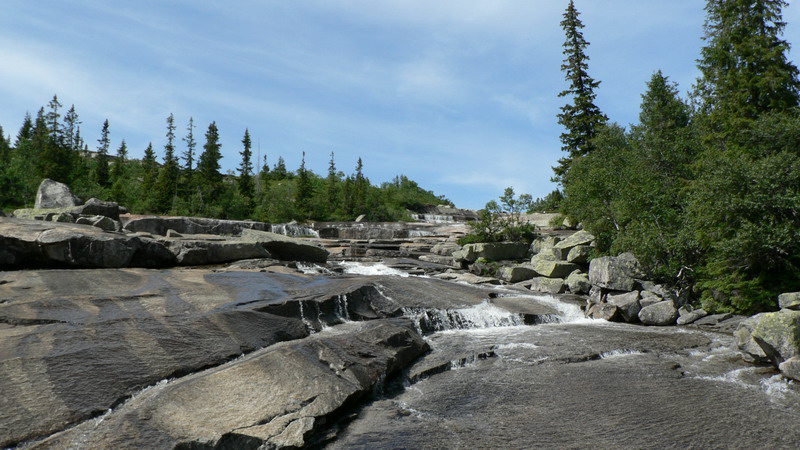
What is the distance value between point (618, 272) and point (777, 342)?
9.66m

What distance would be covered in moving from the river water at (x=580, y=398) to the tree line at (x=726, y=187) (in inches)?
132

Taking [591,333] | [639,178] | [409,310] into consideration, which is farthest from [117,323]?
[639,178]

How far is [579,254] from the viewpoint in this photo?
24078 millimetres

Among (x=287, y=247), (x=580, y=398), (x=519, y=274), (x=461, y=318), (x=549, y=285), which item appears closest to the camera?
(x=580, y=398)

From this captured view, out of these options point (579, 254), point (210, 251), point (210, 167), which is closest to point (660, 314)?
point (579, 254)

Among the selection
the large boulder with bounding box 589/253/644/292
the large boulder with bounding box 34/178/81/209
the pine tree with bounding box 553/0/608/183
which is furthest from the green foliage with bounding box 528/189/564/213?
the large boulder with bounding box 34/178/81/209

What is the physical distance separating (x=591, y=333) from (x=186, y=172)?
7022 cm

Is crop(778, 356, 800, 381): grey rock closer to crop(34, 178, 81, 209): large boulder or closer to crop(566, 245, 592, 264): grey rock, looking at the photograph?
crop(566, 245, 592, 264): grey rock

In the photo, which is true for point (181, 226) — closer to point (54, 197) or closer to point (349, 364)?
point (54, 197)

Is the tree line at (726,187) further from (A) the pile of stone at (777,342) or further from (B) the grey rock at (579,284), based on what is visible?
(A) the pile of stone at (777,342)

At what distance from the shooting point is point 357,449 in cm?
642

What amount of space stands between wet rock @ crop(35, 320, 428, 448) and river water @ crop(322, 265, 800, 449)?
0.56 meters

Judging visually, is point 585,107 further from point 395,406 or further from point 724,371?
point 395,406

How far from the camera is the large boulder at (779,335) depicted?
30.4ft
